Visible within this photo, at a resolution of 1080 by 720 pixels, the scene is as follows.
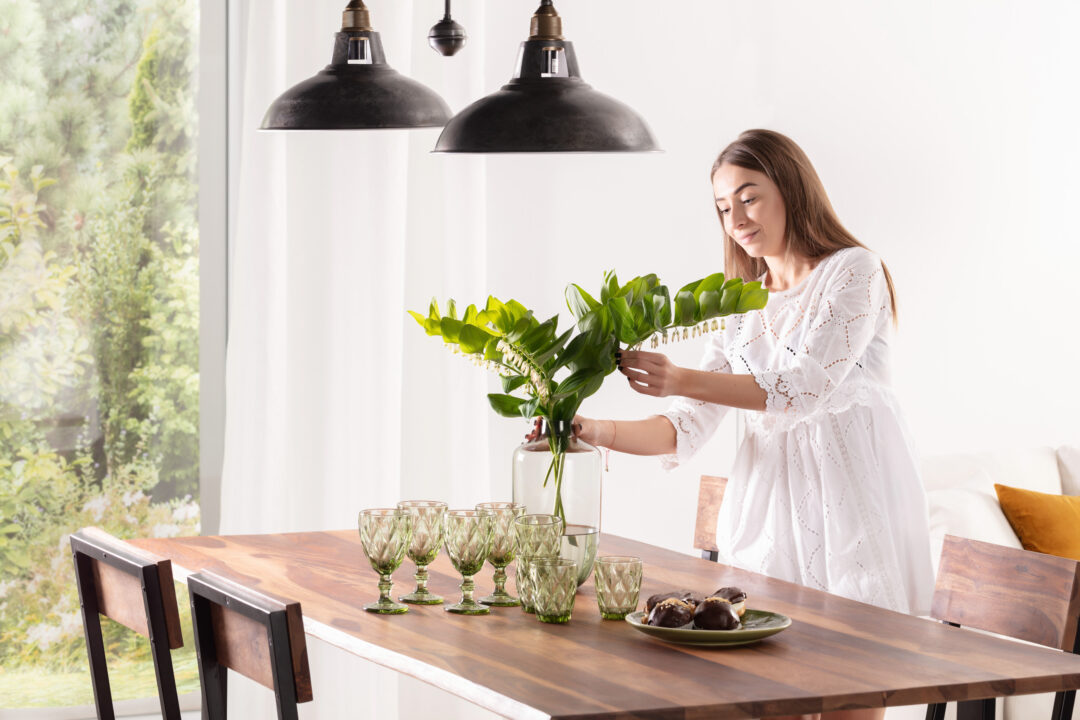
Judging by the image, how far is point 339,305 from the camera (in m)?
3.59

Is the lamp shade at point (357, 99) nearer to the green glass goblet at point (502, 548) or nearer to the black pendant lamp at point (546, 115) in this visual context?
the black pendant lamp at point (546, 115)

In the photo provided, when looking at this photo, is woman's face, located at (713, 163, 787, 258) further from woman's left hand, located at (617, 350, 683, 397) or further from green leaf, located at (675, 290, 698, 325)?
green leaf, located at (675, 290, 698, 325)

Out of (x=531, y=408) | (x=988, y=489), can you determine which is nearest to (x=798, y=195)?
(x=531, y=408)

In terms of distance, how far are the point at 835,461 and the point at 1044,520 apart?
140 centimetres

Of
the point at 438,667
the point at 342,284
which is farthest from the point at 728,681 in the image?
Result: the point at 342,284

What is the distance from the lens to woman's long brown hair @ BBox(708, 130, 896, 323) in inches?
101

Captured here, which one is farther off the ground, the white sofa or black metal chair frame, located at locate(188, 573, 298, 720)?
black metal chair frame, located at locate(188, 573, 298, 720)

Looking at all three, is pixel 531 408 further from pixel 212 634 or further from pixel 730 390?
pixel 212 634

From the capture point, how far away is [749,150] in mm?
2596

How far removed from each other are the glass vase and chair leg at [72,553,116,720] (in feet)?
2.52

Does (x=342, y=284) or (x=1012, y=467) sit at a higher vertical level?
(x=342, y=284)

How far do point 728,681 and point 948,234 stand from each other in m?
3.05

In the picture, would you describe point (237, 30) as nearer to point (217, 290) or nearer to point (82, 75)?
point (82, 75)

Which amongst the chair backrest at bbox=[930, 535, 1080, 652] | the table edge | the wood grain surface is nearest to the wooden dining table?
the table edge
